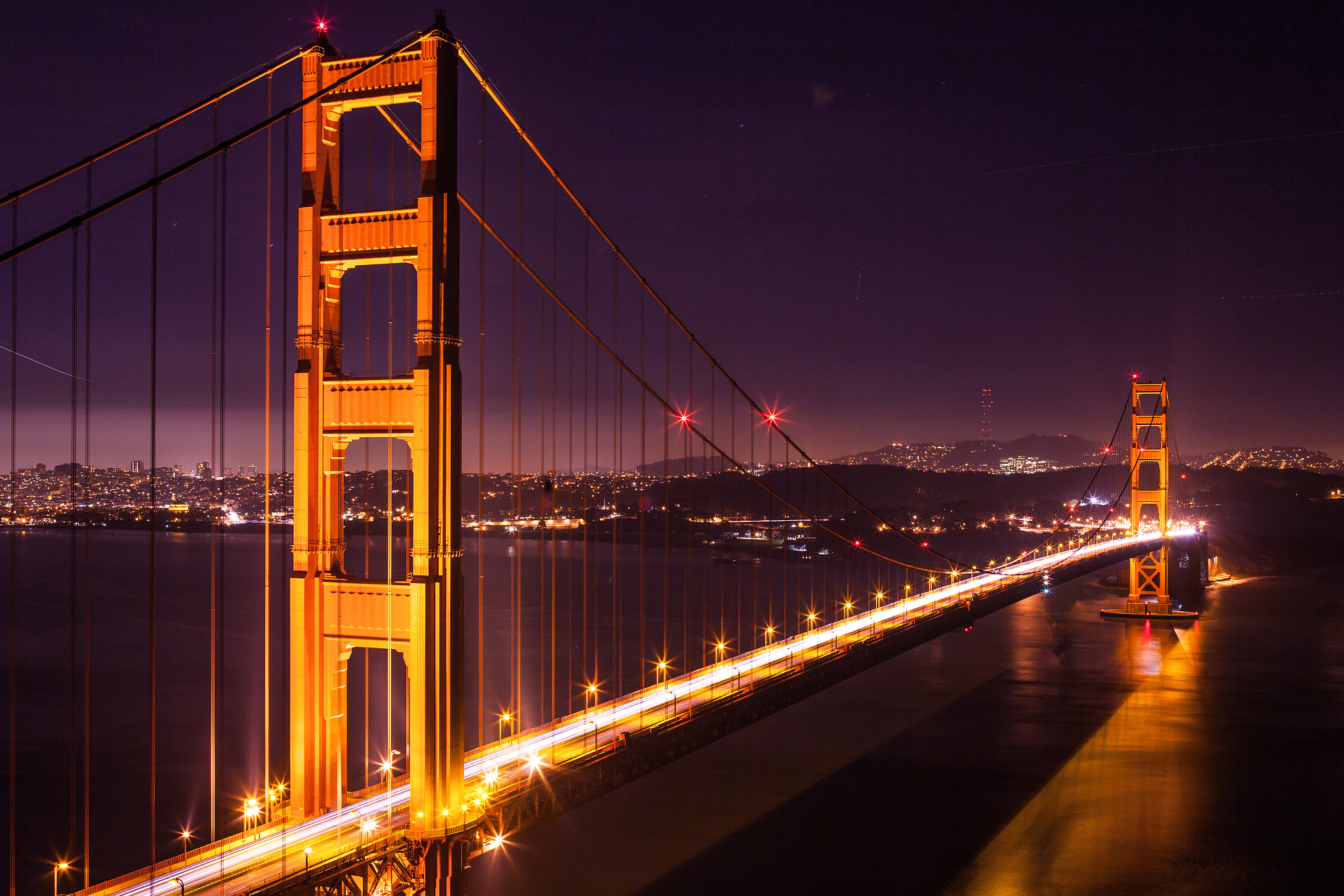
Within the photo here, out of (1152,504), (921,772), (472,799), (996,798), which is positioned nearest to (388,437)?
(472,799)

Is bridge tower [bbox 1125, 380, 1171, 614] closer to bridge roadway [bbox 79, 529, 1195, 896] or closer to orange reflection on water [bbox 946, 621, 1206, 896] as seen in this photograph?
orange reflection on water [bbox 946, 621, 1206, 896]

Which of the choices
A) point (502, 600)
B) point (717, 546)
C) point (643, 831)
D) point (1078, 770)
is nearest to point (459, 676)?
point (643, 831)

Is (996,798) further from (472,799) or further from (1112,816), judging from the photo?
(472,799)

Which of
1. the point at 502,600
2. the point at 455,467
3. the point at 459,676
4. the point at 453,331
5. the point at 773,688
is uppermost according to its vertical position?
the point at 453,331

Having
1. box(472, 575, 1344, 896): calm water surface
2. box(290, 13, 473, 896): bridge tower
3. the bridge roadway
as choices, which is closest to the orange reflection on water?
box(472, 575, 1344, 896): calm water surface

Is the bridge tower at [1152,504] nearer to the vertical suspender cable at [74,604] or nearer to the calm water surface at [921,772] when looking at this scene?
the calm water surface at [921,772]

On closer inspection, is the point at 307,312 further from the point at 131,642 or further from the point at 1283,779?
the point at 131,642
